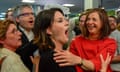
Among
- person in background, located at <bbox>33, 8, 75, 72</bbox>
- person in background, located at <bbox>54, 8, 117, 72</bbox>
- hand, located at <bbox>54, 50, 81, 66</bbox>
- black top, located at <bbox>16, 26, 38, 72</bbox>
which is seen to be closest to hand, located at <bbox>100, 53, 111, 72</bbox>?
person in background, located at <bbox>54, 8, 117, 72</bbox>

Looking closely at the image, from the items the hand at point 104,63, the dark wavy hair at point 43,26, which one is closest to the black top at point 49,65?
the dark wavy hair at point 43,26

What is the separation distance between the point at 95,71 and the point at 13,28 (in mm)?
638

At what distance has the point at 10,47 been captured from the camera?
180 centimetres

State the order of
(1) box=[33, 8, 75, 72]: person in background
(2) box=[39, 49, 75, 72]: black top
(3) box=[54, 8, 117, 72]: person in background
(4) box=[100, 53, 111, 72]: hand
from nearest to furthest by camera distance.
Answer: (2) box=[39, 49, 75, 72]: black top → (1) box=[33, 8, 75, 72]: person in background → (4) box=[100, 53, 111, 72]: hand → (3) box=[54, 8, 117, 72]: person in background

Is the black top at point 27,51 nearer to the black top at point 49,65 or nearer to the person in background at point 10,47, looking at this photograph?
the person in background at point 10,47

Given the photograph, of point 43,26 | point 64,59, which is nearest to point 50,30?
point 43,26

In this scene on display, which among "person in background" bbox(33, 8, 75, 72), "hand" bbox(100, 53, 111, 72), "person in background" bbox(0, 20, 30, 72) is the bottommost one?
"hand" bbox(100, 53, 111, 72)

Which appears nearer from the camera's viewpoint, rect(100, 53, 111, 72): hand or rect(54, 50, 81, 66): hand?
rect(54, 50, 81, 66): hand

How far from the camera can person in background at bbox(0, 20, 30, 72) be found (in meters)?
1.59

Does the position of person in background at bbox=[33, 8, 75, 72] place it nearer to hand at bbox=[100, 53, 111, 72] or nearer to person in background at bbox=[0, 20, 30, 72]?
person in background at bbox=[0, 20, 30, 72]

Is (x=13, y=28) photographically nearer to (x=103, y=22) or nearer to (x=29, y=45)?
(x=29, y=45)

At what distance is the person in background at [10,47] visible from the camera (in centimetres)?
159

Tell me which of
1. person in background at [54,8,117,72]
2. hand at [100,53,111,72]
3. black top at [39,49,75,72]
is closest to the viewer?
black top at [39,49,75,72]

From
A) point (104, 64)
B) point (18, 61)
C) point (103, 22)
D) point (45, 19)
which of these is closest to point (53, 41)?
point (45, 19)
